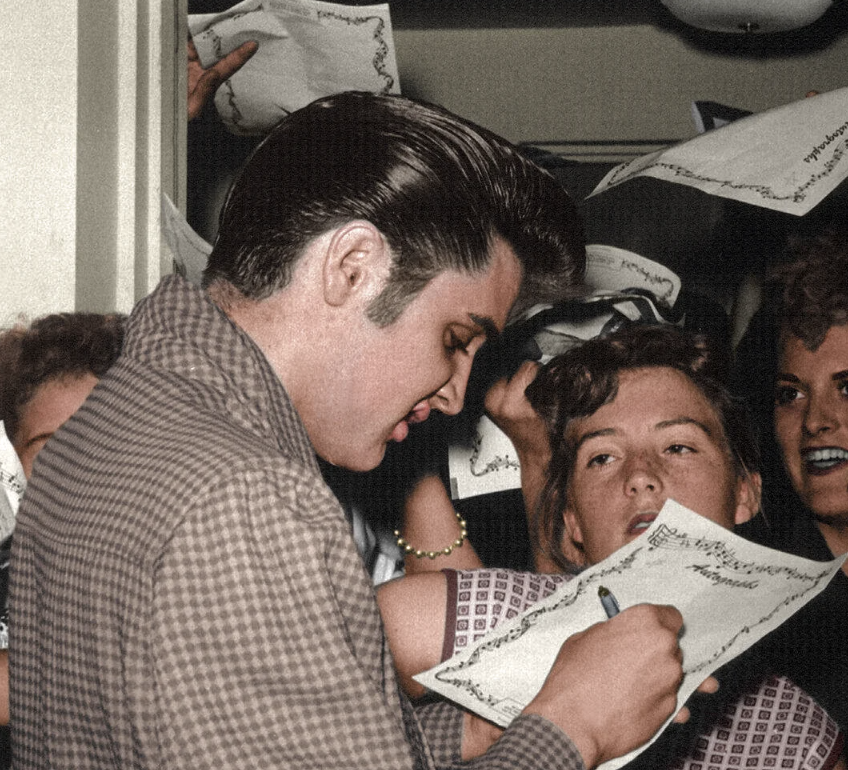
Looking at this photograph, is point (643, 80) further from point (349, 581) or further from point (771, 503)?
point (349, 581)

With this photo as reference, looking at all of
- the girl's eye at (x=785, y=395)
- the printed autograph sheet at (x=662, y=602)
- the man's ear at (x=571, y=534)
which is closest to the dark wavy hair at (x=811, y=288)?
the girl's eye at (x=785, y=395)

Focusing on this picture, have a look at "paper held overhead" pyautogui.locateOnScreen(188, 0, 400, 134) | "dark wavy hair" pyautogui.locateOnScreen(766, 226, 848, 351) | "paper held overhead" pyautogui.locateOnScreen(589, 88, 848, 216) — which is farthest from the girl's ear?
"paper held overhead" pyautogui.locateOnScreen(188, 0, 400, 134)

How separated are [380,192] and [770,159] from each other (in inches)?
19.4

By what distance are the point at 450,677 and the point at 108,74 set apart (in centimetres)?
69

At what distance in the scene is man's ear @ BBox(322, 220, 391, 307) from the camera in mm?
724

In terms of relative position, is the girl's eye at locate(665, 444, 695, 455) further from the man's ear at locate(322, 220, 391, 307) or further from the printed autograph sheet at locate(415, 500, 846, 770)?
the man's ear at locate(322, 220, 391, 307)

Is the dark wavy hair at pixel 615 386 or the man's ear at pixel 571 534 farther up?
the dark wavy hair at pixel 615 386

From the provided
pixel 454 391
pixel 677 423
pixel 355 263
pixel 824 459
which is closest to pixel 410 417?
pixel 454 391

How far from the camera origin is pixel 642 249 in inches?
114

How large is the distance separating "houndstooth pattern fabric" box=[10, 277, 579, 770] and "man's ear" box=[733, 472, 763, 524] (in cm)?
65

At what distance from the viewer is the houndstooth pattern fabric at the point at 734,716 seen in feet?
3.26

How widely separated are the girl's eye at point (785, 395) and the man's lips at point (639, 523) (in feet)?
1.31

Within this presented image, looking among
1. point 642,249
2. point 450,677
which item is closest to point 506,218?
point 450,677

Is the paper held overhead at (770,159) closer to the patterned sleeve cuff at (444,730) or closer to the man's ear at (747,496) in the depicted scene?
the man's ear at (747,496)
